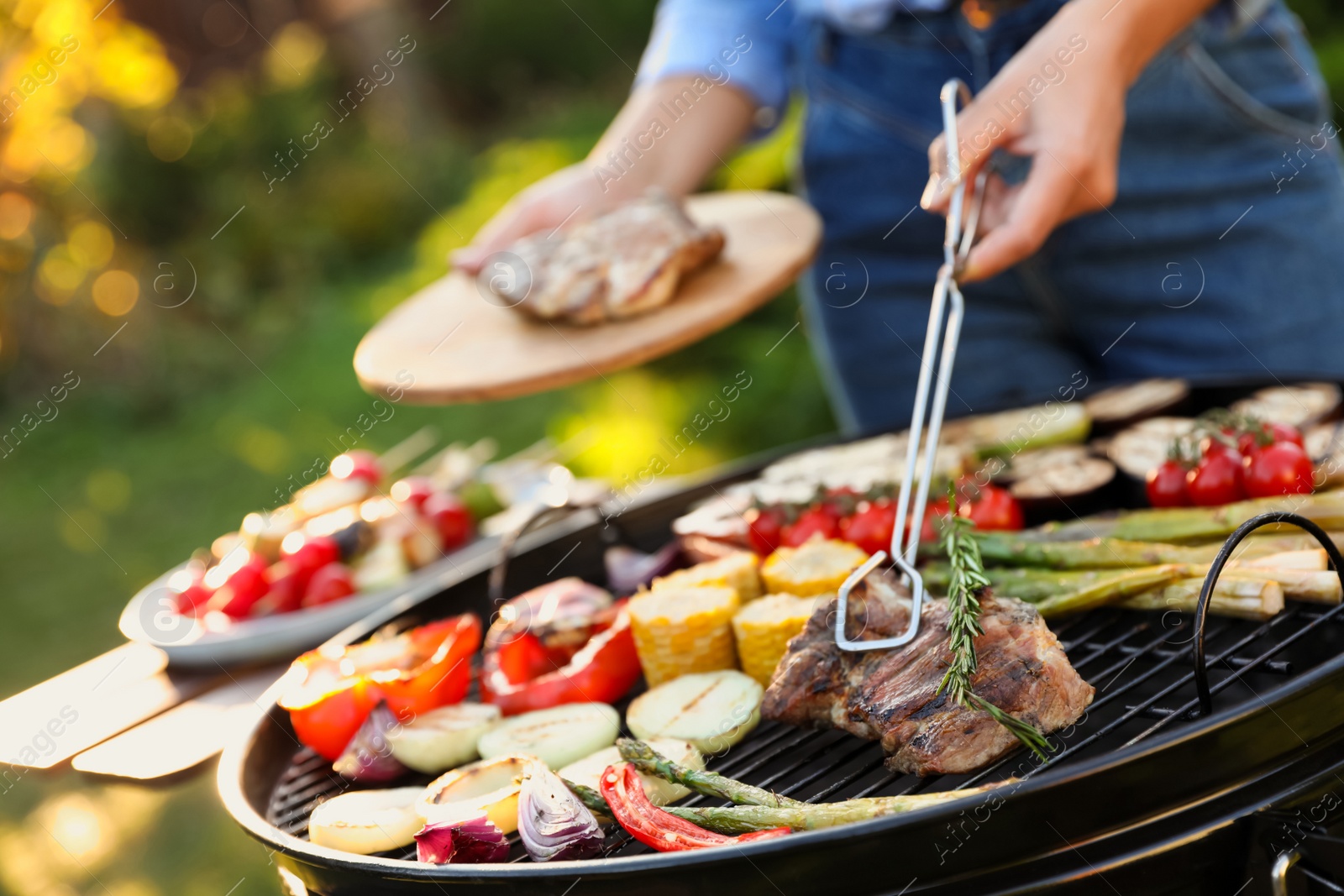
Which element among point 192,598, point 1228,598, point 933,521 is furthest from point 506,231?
point 1228,598

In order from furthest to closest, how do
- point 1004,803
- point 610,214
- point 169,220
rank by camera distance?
point 169,220 → point 610,214 → point 1004,803

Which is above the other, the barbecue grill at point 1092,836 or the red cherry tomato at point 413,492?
the red cherry tomato at point 413,492

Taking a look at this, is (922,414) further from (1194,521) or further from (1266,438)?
(1266,438)

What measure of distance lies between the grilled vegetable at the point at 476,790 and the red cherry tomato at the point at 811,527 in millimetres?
1096

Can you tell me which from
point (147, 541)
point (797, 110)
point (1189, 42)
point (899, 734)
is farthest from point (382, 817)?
point (147, 541)

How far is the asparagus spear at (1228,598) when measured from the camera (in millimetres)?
2172

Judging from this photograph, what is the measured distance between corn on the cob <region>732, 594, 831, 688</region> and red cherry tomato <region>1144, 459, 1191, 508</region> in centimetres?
100

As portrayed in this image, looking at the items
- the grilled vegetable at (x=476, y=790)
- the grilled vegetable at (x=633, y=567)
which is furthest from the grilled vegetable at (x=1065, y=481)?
the grilled vegetable at (x=476, y=790)

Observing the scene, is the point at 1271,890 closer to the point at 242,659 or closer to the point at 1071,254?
the point at 1071,254

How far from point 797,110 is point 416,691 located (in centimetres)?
652

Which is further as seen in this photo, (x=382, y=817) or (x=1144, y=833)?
(x=382, y=817)

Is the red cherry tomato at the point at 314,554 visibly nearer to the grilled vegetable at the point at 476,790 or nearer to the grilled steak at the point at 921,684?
the grilled vegetable at the point at 476,790

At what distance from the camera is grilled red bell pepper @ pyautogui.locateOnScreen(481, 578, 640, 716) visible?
8.64ft

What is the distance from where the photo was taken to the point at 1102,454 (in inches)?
123
